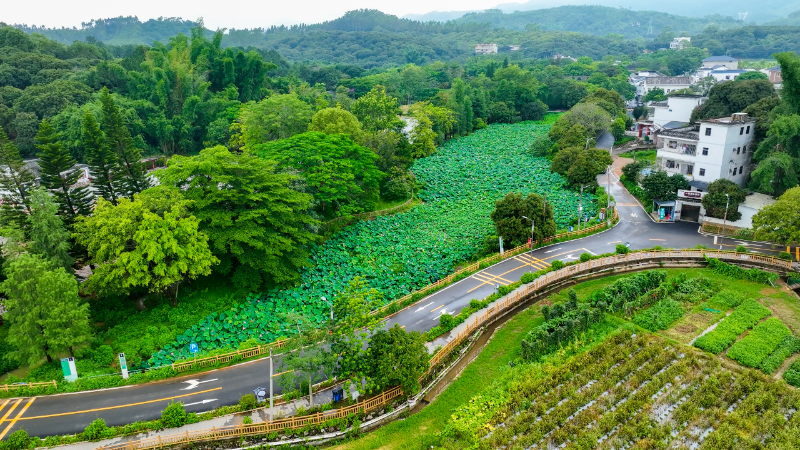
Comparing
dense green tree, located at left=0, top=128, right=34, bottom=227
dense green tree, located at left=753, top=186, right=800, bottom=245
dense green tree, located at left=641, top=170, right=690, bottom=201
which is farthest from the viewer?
dense green tree, located at left=641, top=170, right=690, bottom=201

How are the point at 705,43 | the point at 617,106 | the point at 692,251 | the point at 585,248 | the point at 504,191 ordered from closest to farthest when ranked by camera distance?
the point at 692,251
the point at 585,248
the point at 504,191
the point at 617,106
the point at 705,43

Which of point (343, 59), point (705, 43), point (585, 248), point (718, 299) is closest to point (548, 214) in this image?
point (585, 248)

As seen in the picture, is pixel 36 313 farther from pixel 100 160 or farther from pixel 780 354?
pixel 780 354

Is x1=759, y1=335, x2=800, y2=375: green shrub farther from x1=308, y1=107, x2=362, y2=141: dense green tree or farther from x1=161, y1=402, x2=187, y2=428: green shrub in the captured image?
x1=308, y1=107, x2=362, y2=141: dense green tree

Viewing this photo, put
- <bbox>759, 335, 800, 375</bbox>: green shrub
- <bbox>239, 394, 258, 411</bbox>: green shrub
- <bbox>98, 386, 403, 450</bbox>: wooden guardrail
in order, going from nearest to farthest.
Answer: <bbox>98, 386, 403, 450</bbox>: wooden guardrail < <bbox>239, 394, 258, 411</bbox>: green shrub < <bbox>759, 335, 800, 375</bbox>: green shrub

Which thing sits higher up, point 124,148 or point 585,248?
point 124,148

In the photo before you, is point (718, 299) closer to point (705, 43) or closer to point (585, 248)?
point (585, 248)

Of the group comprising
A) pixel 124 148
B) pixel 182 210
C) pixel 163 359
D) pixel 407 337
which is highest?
pixel 124 148

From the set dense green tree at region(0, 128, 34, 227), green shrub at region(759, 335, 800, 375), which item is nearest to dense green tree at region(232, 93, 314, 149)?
dense green tree at region(0, 128, 34, 227)
